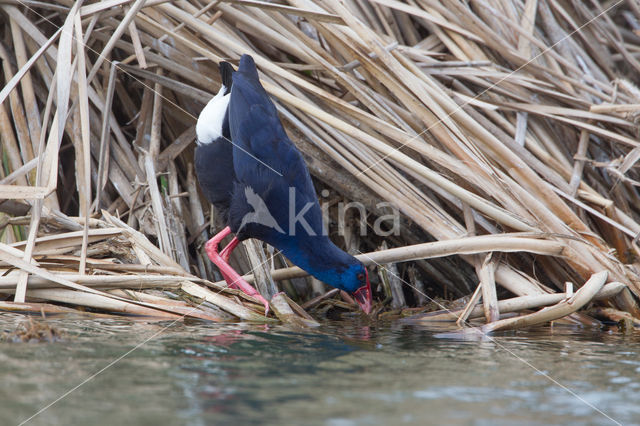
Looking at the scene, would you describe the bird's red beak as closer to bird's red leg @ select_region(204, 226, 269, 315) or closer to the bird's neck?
the bird's neck

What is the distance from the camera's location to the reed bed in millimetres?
2684

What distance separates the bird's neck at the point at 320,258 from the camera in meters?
2.83

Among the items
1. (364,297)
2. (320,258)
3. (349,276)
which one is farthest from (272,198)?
(364,297)

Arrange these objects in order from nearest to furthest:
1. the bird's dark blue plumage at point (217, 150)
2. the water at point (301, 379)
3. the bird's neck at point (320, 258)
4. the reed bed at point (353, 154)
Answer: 1. the water at point (301, 379)
2. the reed bed at point (353, 154)
3. the bird's neck at point (320, 258)
4. the bird's dark blue plumage at point (217, 150)

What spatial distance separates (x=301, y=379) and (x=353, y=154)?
5.40ft

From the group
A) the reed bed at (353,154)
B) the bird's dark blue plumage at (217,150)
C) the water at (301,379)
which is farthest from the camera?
the bird's dark blue plumage at (217,150)

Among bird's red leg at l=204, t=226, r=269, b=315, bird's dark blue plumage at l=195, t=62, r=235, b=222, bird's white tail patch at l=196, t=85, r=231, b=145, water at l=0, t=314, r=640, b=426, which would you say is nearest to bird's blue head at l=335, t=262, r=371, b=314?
bird's red leg at l=204, t=226, r=269, b=315

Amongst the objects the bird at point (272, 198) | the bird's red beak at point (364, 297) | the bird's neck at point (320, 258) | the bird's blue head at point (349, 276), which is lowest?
the bird's red beak at point (364, 297)

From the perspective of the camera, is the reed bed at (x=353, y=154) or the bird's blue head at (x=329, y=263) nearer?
the reed bed at (x=353, y=154)

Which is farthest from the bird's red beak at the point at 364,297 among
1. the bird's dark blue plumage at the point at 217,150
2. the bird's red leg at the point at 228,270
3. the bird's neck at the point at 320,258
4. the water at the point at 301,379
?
the bird's dark blue plumage at the point at 217,150

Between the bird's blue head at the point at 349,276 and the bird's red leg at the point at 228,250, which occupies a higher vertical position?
the bird's red leg at the point at 228,250

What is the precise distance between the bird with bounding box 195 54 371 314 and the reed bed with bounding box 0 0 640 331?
0.14 meters

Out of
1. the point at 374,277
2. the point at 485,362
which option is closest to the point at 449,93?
the point at 374,277

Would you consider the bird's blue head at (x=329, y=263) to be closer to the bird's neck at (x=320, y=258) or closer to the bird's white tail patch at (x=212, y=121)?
the bird's neck at (x=320, y=258)
